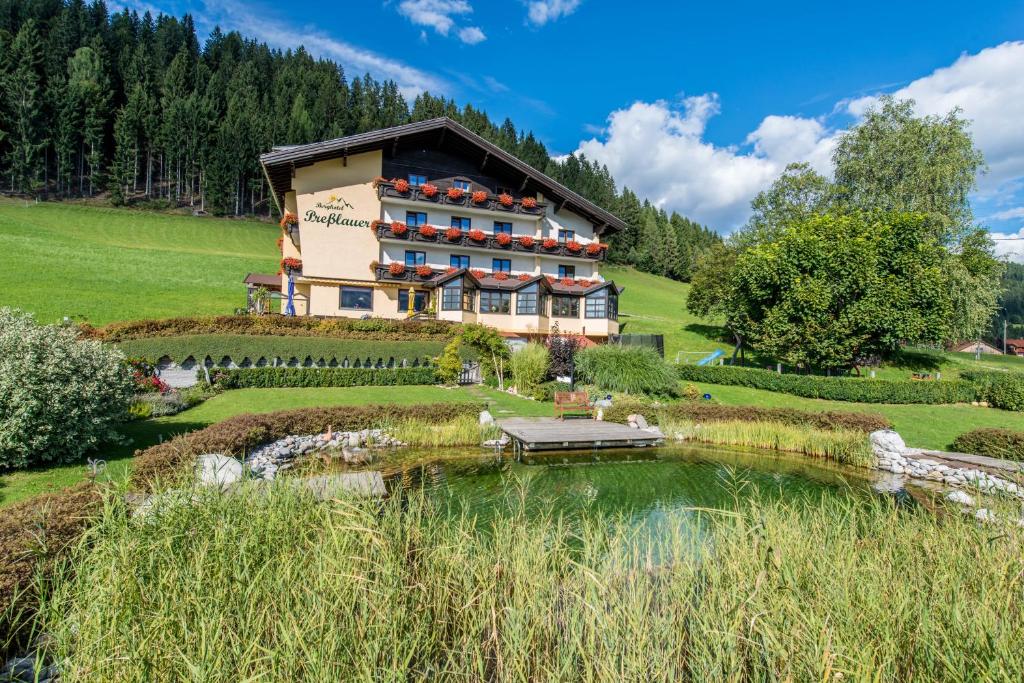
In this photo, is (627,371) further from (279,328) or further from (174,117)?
(174,117)

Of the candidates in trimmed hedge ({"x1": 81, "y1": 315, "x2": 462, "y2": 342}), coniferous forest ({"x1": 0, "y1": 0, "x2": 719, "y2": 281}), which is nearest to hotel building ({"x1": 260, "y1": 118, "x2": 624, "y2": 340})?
trimmed hedge ({"x1": 81, "y1": 315, "x2": 462, "y2": 342})

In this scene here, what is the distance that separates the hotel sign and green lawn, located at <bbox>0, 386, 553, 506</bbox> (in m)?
15.2

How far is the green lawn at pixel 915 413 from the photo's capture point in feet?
50.0

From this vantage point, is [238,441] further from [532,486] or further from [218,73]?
[218,73]

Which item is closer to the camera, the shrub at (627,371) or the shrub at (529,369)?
the shrub at (627,371)

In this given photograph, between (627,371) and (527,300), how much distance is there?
1201 centimetres

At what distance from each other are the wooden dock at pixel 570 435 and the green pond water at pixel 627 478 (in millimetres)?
296

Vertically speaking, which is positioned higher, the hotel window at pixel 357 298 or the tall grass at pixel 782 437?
the hotel window at pixel 357 298

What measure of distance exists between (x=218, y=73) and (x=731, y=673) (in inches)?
4091

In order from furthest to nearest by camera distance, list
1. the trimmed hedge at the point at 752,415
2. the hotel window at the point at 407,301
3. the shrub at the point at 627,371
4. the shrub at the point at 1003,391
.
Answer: the hotel window at the point at 407,301, the shrub at the point at 627,371, the shrub at the point at 1003,391, the trimmed hedge at the point at 752,415

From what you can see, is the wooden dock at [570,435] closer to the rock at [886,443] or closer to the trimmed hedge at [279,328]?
the rock at [886,443]

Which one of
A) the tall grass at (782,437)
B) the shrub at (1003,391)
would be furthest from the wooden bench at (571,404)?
the shrub at (1003,391)

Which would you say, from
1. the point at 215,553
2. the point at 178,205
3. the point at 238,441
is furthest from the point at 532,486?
the point at 178,205

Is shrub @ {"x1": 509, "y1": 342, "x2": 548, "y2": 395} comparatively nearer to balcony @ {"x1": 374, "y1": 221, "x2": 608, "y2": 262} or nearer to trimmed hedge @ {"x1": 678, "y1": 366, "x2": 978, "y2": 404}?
trimmed hedge @ {"x1": 678, "y1": 366, "x2": 978, "y2": 404}
